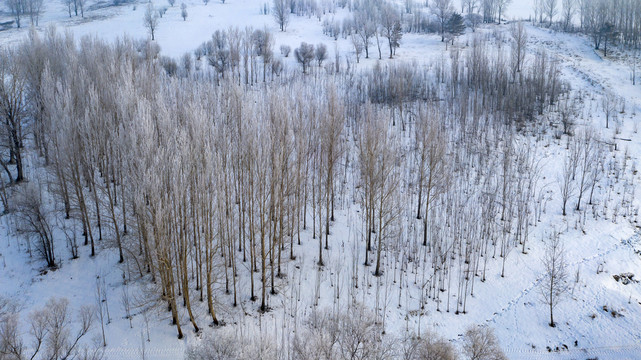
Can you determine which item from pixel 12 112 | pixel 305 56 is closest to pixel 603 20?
pixel 305 56

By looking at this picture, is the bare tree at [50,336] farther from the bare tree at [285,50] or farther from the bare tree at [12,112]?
the bare tree at [285,50]

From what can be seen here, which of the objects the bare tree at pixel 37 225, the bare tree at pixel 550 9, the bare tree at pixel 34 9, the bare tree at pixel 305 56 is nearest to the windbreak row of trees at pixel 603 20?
the bare tree at pixel 550 9

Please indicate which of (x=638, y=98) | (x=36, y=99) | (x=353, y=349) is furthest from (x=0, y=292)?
(x=638, y=98)

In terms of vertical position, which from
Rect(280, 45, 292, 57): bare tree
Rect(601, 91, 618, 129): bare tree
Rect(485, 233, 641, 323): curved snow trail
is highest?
Rect(280, 45, 292, 57): bare tree

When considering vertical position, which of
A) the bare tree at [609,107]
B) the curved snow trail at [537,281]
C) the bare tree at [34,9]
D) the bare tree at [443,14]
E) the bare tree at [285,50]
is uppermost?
the bare tree at [34,9]

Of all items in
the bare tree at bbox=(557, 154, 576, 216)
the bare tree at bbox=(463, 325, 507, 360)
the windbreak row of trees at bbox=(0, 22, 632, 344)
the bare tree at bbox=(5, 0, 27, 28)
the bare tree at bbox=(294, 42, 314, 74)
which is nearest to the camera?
the bare tree at bbox=(463, 325, 507, 360)

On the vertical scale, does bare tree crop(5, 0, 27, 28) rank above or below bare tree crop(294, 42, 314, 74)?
above

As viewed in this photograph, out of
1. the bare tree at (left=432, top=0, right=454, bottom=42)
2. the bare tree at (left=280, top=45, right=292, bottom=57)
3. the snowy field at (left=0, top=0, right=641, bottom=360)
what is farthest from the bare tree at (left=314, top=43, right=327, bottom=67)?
the snowy field at (left=0, top=0, right=641, bottom=360)

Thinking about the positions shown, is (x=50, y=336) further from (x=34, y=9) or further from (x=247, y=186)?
(x=34, y=9)

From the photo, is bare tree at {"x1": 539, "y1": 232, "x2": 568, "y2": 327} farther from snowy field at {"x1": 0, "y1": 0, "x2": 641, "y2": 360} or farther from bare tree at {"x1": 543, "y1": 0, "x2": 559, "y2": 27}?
bare tree at {"x1": 543, "y1": 0, "x2": 559, "y2": 27}
